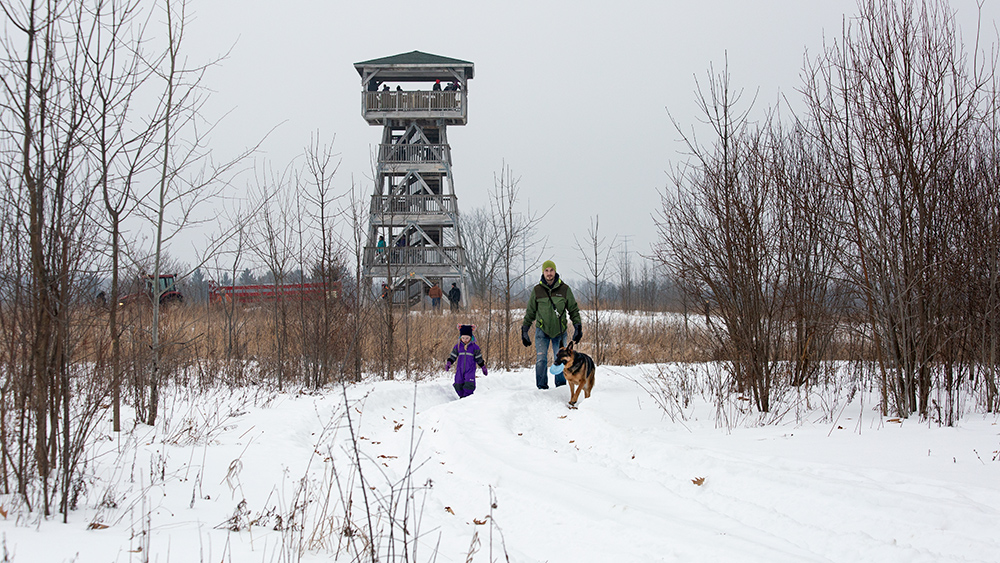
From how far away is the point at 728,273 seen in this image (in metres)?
7.46

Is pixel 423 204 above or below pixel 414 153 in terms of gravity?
below

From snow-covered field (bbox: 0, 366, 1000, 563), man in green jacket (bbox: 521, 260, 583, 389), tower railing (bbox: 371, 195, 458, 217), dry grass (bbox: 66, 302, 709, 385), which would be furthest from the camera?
tower railing (bbox: 371, 195, 458, 217)

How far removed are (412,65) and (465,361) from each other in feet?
62.4

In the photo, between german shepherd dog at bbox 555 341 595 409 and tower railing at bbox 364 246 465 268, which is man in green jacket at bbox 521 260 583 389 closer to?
german shepherd dog at bbox 555 341 595 409

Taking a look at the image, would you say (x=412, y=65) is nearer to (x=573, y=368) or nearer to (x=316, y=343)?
(x=316, y=343)

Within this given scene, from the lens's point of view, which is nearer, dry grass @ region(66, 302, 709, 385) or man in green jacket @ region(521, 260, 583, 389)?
man in green jacket @ region(521, 260, 583, 389)

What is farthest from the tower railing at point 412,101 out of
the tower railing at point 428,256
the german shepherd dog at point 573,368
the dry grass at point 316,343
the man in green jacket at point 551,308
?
the german shepherd dog at point 573,368

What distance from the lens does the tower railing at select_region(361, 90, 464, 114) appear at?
2592cm

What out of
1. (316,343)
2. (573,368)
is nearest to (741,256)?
(573,368)

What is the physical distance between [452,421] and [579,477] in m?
2.70

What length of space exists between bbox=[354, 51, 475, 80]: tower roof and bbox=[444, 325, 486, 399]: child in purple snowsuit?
60.9 ft

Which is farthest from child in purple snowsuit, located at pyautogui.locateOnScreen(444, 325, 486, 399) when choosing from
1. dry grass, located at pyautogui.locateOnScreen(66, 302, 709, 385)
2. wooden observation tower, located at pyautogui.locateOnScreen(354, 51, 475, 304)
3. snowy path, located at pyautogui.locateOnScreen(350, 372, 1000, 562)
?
wooden observation tower, located at pyautogui.locateOnScreen(354, 51, 475, 304)

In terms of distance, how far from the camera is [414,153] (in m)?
26.6

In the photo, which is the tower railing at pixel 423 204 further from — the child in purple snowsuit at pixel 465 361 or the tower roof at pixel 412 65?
the child in purple snowsuit at pixel 465 361
